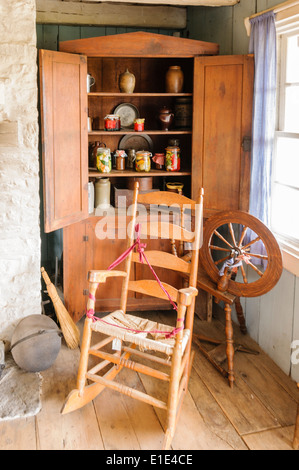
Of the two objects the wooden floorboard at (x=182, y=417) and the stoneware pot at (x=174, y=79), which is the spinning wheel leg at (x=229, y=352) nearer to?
the wooden floorboard at (x=182, y=417)

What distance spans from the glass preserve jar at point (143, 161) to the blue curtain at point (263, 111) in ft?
2.83

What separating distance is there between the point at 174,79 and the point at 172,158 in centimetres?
58

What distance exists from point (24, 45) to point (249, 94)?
142 centimetres

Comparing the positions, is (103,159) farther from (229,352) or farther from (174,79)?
(229,352)

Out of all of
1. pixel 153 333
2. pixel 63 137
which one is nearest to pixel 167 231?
pixel 153 333

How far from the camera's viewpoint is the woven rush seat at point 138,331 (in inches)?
87.3

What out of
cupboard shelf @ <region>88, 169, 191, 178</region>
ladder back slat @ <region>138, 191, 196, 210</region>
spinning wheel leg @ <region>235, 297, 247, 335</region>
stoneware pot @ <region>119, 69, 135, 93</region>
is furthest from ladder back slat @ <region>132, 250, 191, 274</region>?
stoneware pot @ <region>119, 69, 135, 93</region>

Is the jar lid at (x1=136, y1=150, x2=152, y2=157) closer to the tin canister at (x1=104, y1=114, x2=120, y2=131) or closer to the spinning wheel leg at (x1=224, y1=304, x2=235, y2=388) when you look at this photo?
the tin canister at (x1=104, y1=114, x2=120, y2=131)

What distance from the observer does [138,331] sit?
2.36m

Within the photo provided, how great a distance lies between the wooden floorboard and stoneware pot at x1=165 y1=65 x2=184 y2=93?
1991mm

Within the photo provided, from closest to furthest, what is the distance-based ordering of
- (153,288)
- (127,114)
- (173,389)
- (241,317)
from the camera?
(173,389) < (153,288) < (241,317) < (127,114)

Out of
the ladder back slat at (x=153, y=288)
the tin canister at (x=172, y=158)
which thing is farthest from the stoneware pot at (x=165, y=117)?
the ladder back slat at (x=153, y=288)

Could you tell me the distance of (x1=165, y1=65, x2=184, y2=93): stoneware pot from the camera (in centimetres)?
350

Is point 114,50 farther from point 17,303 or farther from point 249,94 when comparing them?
point 17,303
